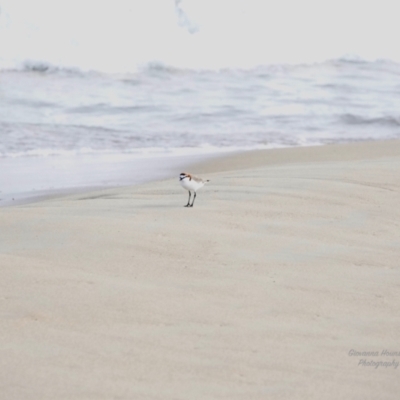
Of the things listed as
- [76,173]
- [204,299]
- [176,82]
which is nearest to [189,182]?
[204,299]

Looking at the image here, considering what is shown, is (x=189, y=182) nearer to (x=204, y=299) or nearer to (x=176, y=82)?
(x=204, y=299)

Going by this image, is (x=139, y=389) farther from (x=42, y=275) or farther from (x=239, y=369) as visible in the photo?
(x=42, y=275)

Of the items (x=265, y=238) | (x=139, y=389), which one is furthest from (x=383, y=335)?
(x=265, y=238)

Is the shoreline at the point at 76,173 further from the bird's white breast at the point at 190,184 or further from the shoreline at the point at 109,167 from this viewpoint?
the bird's white breast at the point at 190,184

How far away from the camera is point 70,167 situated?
33.2 feet

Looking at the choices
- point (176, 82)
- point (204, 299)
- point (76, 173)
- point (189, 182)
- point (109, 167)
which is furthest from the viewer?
point (176, 82)

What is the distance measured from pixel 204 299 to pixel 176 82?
18003mm

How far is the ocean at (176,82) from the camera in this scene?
39.5 feet

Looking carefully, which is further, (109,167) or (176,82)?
(176,82)

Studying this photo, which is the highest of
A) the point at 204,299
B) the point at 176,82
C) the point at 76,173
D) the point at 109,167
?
the point at 176,82

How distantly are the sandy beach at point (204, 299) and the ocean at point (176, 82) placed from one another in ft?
12.6

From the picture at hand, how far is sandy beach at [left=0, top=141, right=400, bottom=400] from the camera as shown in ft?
8.91

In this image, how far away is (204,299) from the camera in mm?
3439

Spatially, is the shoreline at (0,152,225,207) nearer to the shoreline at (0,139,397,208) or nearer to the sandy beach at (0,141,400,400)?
the shoreline at (0,139,397,208)
